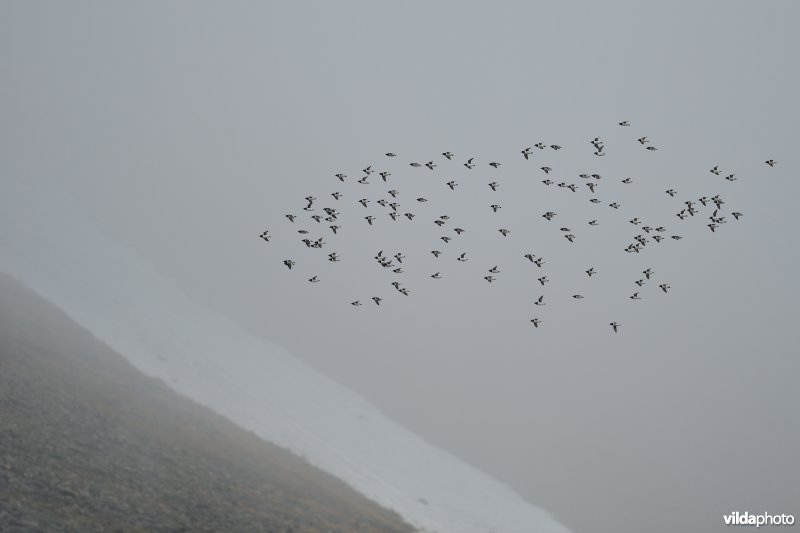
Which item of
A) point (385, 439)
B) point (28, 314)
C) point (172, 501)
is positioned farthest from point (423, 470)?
point (172, 501)

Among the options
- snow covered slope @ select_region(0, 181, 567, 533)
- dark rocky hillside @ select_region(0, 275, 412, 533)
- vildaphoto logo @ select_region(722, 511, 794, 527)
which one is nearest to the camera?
dark rocky hillside @ select_region(0, 275, 412, 533)

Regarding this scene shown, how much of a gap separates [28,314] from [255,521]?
6785 cm

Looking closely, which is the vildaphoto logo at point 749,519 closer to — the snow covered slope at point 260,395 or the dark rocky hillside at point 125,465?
the snow covered slope at point 260,395

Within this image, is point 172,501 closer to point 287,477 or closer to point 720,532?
point 287,477

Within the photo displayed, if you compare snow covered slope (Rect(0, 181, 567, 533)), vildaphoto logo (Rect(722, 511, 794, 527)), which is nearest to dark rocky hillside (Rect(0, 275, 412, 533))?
snow covered slope (Rect(0, 181, 567, 533))

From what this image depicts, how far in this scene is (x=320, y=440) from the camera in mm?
123562

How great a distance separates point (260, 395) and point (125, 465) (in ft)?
340

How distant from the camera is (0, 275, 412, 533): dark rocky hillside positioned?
31.6 metres

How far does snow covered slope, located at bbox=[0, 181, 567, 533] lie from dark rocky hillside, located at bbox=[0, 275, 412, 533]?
985 inches

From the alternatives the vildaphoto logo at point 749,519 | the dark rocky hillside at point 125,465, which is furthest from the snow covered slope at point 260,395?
the vildaphoto logo at point 749,519

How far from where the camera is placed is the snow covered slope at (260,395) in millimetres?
106375

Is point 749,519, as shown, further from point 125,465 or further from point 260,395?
point 125,465

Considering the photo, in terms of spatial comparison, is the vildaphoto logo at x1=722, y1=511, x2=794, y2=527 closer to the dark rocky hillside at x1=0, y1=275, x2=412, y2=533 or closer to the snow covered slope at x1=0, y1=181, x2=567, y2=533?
the snow covered slope at x1=0, y1=181, x2=567, y2=533

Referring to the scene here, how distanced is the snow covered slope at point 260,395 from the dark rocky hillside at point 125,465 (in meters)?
25.0
